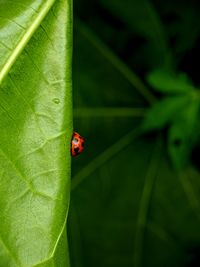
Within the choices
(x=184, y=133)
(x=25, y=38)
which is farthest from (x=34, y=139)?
(x=184, y=133)

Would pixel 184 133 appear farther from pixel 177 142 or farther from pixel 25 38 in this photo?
pixel 25 38

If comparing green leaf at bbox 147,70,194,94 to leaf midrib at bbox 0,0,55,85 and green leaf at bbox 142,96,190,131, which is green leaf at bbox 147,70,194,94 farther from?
leaf midrib at bbox 0,0,55,85

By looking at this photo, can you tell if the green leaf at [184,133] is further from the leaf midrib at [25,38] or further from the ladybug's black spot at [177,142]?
the leaf midrib at [25,38]

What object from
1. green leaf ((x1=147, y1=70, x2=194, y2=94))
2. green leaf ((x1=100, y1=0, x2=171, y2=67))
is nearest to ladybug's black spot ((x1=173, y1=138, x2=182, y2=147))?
green leaf ((x1=147, y1=70, x2=194, y2=94))

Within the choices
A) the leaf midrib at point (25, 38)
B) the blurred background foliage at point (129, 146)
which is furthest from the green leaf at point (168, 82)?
the leaf midrib at point (25, 38)

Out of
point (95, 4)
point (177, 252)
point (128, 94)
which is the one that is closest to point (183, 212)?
point (177, 252)
